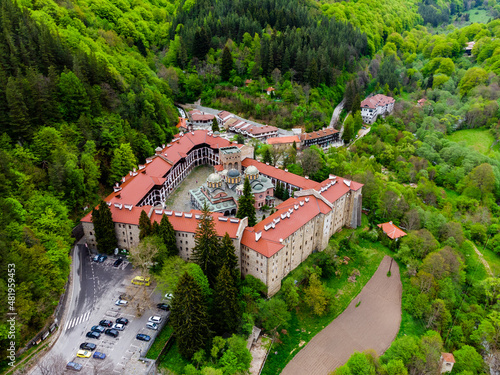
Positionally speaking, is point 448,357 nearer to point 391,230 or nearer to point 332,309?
point 332,309

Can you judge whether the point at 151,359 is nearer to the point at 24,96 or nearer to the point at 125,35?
the point at 24,96

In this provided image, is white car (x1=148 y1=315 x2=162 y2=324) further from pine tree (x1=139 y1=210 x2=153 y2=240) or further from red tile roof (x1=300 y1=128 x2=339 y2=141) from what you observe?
red tile roof (x1=300 y1=128 x2=339 y2=141)

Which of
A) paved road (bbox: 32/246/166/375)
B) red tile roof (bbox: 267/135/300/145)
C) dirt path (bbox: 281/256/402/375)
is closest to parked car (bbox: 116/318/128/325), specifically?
paved road (bbox: 32/246/166/375)

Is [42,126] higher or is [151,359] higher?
[42,126]

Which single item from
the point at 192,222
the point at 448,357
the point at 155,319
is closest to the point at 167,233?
the point at 192,222

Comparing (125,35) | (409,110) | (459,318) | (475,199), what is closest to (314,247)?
(459,318)

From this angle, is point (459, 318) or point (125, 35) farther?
point (125, 35)

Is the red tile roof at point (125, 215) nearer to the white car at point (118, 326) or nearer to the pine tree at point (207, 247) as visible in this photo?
the pine tree at point (207, 247)
